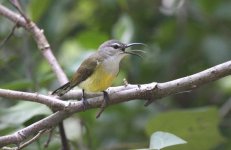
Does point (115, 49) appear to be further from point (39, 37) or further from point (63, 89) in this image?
point (63, 89)

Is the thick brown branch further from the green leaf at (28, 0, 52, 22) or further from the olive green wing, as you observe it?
the green leaf at (28, 0, 52, 22)

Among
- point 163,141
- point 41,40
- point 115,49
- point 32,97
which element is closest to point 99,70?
point 115,49

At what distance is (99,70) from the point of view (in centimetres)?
307

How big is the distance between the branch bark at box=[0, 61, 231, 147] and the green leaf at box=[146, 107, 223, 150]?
0.68 metres

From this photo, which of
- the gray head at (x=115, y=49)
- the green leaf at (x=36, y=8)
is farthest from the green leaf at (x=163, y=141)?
the green leaf at (x=36, y=8)

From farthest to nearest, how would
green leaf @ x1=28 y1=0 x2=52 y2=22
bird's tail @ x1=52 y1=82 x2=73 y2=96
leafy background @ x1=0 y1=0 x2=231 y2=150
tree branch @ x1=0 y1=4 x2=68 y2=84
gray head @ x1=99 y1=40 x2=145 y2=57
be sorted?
leafy background @ x1=0 y1=0 x2=231 y2=150, green leaf @ x1=28 y1=0 x2=52 y2=22, gray head @ x1=99 y1=40 x2=145 y2=57, tree branch @ x1=0 y1=4 x2=68 y2=84, bird's tail @ x1=52 y1=82 x2=73 y2=96

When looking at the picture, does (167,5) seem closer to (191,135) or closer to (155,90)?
(191,135)

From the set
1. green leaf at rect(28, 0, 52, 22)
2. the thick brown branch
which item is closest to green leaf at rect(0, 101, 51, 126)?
the thick brown branch

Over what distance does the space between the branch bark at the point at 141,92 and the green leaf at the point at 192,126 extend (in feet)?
2.23

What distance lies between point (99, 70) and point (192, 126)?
22.7 inches

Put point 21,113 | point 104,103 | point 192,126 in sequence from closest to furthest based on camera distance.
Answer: point 104,103
point 21,113
point 192,126

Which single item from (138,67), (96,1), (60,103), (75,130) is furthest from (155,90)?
(96,1)

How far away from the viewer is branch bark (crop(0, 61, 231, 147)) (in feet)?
6.64

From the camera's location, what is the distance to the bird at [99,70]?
9.43ft
